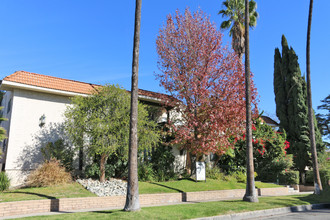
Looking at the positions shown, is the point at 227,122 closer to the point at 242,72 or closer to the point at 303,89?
the point at 242,72

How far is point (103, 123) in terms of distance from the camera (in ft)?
42.5

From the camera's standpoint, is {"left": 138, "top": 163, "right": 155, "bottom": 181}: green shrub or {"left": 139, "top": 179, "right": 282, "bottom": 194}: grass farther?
{"left": 138, "top": 163, "right": 155, "bottom": 181}: green shrub

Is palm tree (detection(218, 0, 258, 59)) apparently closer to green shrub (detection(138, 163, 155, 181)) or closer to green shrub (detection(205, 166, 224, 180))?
green shrub (detection(205, 166, 224, 180))

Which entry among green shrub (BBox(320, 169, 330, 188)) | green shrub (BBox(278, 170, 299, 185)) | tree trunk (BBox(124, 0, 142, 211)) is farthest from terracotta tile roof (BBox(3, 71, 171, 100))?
green shrub (BBox(320, 169, 330, 188))

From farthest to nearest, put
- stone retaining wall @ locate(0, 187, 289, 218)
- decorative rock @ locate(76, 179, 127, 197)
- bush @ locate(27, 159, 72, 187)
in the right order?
bush @ locate(27, 159, 72, 187) < decorative rock @ locate(76, 179, 127, 197) < stone retaining wall @ locate(0, 187, 289, 218)

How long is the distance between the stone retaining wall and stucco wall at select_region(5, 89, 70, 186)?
15.9 feet

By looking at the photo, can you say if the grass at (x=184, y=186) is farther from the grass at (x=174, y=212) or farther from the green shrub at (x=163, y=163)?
the grass at (x=174, y=212)

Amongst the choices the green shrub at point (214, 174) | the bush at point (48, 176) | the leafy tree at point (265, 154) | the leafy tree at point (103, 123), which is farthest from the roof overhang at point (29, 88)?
the leafy tree at point (265, 154)

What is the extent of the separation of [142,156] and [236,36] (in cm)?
1284

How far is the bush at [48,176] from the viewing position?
12133mm

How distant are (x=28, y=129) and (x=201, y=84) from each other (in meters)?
9.93

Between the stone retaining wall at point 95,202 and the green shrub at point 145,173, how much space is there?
111 inches

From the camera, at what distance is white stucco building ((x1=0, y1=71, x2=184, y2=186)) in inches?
539

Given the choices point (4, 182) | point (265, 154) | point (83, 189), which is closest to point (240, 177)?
point (265, 154)
